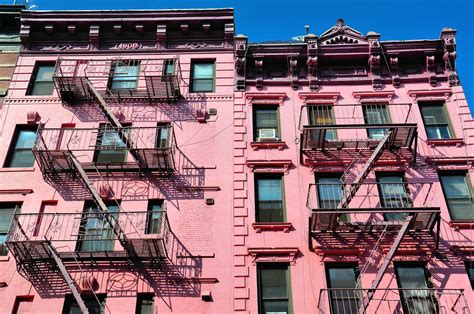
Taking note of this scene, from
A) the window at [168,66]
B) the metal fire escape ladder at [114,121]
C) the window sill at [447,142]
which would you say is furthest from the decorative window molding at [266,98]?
the window sill at [447,142]

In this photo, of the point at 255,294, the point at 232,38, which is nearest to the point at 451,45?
the point at 232,38

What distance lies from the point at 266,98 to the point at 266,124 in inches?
41.6

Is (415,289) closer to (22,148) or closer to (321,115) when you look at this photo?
(321,115)

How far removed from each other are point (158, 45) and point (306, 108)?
6370 mm

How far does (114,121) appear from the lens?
1862 centimetres

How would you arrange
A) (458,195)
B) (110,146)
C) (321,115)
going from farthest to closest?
1. (321,115)
2. (110,146)
3. (458,195)

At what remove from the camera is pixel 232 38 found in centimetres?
2167

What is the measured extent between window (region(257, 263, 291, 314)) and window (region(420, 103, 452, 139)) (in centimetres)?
712

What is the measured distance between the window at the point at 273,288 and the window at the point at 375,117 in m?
5.76

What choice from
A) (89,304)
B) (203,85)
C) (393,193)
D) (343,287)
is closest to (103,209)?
(89,304)

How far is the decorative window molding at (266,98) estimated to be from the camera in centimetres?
1992

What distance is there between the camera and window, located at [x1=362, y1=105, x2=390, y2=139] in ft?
61.6

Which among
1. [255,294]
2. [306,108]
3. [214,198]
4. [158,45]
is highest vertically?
[158,45]

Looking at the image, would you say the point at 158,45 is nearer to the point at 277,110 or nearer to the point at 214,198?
the point at 277,110
